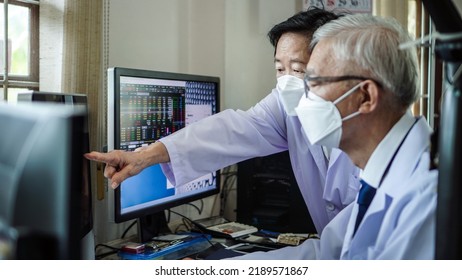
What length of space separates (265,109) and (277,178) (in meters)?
0.49

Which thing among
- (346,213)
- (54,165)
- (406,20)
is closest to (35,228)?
(54,165)

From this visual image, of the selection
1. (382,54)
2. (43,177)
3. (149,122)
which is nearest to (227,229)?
(149,122)

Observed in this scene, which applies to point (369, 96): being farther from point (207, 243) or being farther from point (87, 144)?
point (207, 243)

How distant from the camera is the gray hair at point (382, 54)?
0.92m

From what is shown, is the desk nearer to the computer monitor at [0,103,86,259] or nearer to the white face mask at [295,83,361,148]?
the white face mask at [295,83,361,148]

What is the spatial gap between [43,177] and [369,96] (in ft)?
2.25

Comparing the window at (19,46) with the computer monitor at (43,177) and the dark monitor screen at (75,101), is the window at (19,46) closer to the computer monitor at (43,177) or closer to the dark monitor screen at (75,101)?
the dark monitor screen at (75,101)

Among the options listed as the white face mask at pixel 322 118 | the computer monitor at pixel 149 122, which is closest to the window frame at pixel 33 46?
the computer monitor at pixel 149 122

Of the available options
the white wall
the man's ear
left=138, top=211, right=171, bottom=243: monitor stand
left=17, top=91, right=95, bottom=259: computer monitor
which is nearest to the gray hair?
the man's ear

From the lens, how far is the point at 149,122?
146cm

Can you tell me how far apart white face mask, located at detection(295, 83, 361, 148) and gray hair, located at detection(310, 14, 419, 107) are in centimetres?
5

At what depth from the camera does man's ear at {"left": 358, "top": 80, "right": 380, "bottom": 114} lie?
0.94m

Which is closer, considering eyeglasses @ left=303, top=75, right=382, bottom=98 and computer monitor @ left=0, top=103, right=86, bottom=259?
computer monitor @ left=0, top=103, right=86, bottom=259

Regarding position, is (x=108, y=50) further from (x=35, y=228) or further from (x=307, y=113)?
(x=35, y=228)
